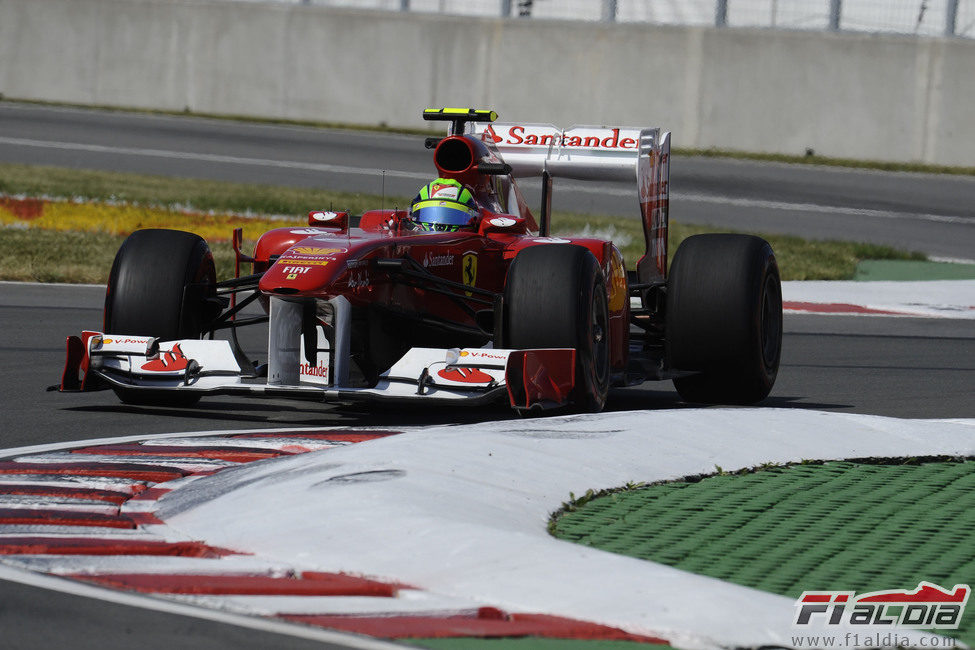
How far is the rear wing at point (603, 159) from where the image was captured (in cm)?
1070

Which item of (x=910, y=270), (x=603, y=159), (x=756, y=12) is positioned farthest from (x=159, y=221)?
(x=756, y=12)

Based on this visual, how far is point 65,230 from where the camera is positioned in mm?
17719

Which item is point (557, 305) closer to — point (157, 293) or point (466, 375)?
point (466, 375)

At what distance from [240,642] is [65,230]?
550 inches

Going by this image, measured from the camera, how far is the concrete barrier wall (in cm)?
2691

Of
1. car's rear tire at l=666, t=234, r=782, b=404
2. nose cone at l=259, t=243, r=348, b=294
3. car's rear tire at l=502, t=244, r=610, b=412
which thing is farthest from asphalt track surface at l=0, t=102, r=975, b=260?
nose cone at l=259, t=243, r=348, b=294

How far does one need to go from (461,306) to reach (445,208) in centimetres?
63

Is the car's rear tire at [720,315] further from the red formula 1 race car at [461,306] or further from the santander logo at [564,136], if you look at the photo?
the santander logo at [564,136]

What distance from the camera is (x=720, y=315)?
384 inches

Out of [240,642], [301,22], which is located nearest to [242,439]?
[240,642]

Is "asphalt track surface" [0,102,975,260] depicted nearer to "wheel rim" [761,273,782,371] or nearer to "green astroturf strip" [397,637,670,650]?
"wheel rim" [761,273,782,371]

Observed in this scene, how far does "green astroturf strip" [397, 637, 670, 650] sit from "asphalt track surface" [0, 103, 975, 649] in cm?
34


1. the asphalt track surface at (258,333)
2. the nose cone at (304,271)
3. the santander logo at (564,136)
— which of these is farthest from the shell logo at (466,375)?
the santander logo at (564,136)

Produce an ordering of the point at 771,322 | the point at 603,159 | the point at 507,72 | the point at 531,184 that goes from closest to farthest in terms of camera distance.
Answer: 1. the point at 771,322
2. the point at 603,159
3. the point at 531,184
4. the point at 507,72
